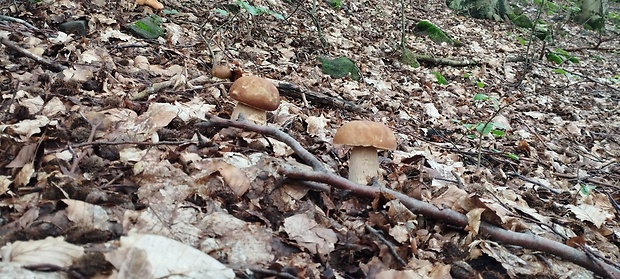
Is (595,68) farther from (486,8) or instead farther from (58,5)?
(58,5)

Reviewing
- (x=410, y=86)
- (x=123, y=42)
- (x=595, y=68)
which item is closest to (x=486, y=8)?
(x=595, y=68)

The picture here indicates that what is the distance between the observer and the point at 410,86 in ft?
27.4

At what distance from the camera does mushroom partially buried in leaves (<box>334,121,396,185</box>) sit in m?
3.18

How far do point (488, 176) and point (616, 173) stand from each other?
247cm

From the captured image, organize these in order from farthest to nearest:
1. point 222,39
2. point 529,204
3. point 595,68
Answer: point 595,68 < point 222,39 < point 529,204

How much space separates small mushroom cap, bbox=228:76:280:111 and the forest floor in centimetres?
27

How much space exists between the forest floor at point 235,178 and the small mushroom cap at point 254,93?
0.27m

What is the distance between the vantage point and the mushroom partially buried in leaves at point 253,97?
3.68 meters

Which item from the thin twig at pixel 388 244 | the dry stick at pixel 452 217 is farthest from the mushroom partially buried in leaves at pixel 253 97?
the thin twig at pixel 388 244

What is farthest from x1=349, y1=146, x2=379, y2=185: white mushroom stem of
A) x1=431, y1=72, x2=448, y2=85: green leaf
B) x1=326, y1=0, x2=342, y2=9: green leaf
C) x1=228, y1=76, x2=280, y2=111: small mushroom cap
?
x1=326, y1=0, x2=342, y2=9: green leaf

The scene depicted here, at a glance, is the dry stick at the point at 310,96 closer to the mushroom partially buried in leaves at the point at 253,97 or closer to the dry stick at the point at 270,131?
the mushroom partially buried in leaves at the point at 253,97

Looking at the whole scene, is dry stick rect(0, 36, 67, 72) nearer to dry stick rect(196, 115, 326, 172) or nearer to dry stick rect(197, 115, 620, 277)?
dry stick rect(196, 115, 326, 172)

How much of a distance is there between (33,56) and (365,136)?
135 inches

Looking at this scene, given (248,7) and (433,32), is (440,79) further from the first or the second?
(248,7)
